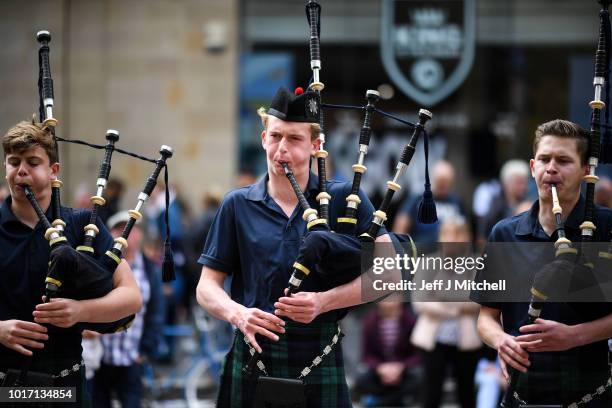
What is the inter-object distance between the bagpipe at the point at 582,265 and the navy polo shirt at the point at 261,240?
0.64m

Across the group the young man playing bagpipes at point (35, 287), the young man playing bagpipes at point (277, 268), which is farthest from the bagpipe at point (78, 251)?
the young man playing bagpipes at point (277, 268)

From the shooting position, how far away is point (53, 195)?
3.87 meters

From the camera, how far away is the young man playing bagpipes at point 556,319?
3713mm

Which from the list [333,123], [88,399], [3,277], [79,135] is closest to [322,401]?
[88,399]

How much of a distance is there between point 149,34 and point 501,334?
9.17 metres

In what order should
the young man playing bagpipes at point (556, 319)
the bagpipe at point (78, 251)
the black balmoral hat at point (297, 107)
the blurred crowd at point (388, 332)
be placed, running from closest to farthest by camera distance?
the bagpipe at point (78, 251) < the young man playing bagpipes at point (556, 319) < the black balmoral hat at point (297, 107) < the blurred crowd at point (388, 332)

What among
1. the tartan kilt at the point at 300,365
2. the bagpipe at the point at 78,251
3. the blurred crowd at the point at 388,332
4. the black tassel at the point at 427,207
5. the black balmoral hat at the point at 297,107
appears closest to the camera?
the bagpipe at the point at 78,251

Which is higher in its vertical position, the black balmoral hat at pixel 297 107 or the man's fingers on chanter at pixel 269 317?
the black balmoral hat at pixel 297 107

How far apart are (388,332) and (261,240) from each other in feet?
13.4

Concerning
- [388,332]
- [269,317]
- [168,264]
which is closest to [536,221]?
[269,317]

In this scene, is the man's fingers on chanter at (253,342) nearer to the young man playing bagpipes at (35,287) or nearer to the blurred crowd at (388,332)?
the young man playing bagpipes at (35,287)

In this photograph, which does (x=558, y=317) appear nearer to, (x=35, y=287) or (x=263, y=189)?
(x=263, y=189)

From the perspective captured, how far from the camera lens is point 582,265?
12.2ft

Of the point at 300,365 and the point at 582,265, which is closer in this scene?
the point at 582,265
